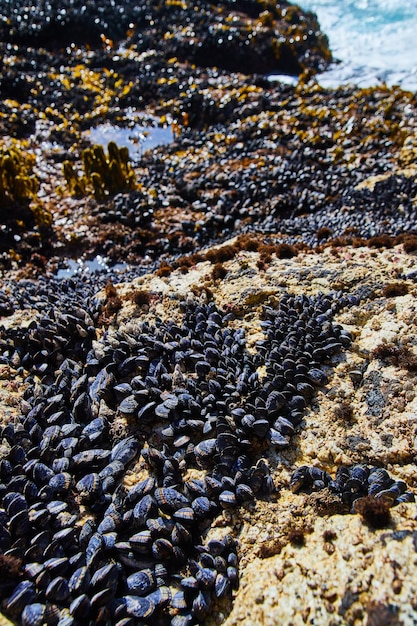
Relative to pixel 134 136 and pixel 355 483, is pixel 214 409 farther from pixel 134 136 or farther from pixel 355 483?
pixel 134 136

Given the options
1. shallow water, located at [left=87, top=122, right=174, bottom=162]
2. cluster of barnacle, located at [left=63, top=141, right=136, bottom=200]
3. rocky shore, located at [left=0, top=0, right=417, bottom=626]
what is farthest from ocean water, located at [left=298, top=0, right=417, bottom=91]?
cluster of barnacle, located at [left=63, top=141, right=136, bottom=200]

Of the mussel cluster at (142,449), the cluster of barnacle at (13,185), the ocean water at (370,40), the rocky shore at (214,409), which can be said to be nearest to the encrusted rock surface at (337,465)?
the rocky shore at (214,409)

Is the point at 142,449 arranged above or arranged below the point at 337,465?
above

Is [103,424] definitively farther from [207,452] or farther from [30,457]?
[207,452]

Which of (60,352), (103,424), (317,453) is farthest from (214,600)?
(60,352)

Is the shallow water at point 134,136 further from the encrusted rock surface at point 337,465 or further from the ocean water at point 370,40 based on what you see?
the encrusted rock surface at point 337,465

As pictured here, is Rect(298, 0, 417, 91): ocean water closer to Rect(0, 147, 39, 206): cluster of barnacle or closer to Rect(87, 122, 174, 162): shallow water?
Rect(87, 122, 174, 162): shallow water

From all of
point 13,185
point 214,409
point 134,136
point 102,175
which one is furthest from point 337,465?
point 134,136
